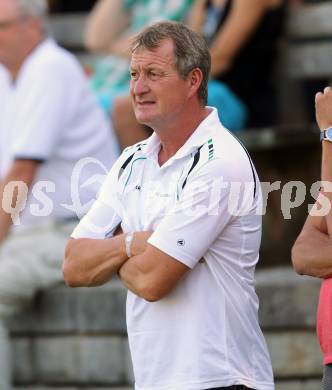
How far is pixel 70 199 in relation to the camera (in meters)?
6.47

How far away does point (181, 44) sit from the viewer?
14.3 ft

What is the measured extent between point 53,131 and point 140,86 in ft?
6.80

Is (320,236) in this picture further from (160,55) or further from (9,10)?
(9,10)

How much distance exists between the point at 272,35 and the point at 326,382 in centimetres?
334

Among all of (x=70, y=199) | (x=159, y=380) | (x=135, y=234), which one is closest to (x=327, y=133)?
(x=135, y=234)

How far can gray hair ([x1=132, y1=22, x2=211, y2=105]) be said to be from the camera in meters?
4.37

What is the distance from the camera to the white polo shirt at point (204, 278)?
165 inches

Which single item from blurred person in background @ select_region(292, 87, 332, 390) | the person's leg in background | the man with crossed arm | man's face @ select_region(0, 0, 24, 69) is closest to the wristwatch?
blurred person in background @ select_region(292, 87, 332, 390)

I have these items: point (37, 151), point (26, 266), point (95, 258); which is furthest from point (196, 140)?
point (26, 266)

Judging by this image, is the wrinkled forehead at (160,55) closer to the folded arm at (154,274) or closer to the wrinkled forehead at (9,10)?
the folded arm at (154,274)

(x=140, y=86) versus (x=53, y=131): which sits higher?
(x=53, y=131)

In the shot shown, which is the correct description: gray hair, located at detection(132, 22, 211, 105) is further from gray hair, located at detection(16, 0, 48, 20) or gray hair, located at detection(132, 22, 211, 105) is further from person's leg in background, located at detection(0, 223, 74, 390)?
gray hair, located at detection(16, 0, 48, 20)

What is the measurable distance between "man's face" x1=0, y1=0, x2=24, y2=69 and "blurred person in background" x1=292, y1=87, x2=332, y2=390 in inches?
103

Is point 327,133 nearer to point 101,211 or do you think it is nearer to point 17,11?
point 101,211
